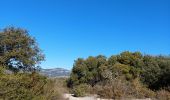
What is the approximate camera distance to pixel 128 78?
43.1 meters

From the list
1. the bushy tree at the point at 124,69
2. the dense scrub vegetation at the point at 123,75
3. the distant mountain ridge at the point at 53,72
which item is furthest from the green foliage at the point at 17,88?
the bushy tree at the point at 124,69

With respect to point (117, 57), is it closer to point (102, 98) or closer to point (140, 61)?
point (140, 61)

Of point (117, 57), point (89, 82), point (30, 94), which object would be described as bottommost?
point (30, 94)

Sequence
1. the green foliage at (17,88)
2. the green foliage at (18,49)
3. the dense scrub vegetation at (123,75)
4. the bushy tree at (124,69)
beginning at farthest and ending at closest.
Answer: the bushy tree at (124,69) → the dense scrub vegetation at (123,75) → the green foliage at (18,49) → the green foliage at (17,88)

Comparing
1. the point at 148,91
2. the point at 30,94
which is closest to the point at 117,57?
the point at 148,91

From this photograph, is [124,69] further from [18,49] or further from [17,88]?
[17,88]

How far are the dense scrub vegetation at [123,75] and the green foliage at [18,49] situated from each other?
9.51 metres

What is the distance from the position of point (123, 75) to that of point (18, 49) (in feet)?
60.2

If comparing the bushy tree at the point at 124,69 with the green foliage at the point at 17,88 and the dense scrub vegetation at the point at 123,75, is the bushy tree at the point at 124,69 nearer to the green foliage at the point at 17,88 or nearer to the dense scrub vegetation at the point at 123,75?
the dense scrub vegetation at the point at 123,75

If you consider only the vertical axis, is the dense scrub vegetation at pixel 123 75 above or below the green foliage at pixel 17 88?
above

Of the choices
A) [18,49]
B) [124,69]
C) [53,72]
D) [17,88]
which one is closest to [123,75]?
[124,69]

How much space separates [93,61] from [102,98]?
1565 cm

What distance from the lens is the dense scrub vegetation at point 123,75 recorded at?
35562 mm

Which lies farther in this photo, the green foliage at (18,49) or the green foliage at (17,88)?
the green foliage at (18,49)
